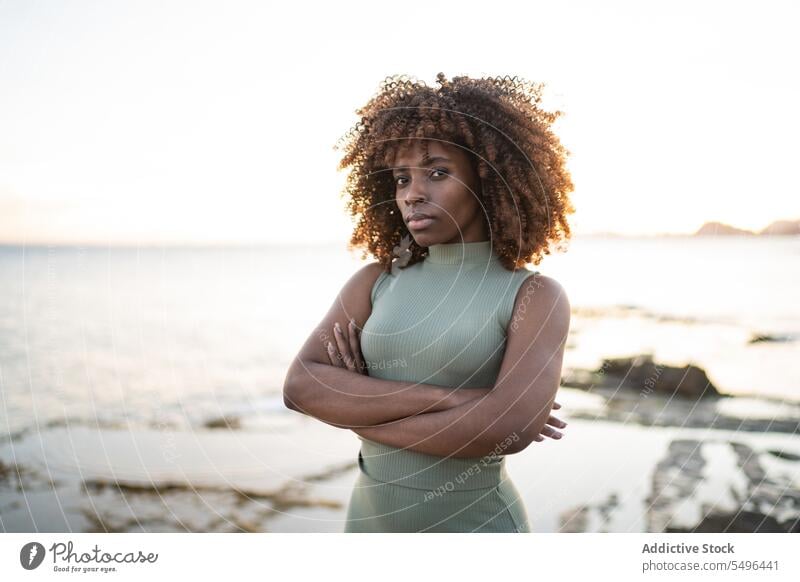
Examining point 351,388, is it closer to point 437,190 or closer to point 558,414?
point 437,190

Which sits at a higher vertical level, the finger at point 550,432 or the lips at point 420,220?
the lips at point 420,220

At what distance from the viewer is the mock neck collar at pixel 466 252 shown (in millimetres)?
1979

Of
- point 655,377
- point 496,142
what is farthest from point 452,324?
point 655,377

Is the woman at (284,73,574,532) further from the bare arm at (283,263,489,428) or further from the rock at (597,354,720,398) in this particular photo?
the rock at (597,354,720,398)

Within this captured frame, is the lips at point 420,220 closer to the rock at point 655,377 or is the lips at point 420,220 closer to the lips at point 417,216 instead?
the lips at point 417,216

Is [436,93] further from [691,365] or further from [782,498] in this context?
[691,365]

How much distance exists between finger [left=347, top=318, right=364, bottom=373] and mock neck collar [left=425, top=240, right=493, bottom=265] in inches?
12.2

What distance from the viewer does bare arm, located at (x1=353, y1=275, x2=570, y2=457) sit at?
A: 1.73 meters

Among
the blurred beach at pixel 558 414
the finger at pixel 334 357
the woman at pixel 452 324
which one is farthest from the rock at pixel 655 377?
the finger at pixel 334 357

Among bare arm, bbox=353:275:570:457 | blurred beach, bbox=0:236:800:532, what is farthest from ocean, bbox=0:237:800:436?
bare arm, bbox=353:275:570:457

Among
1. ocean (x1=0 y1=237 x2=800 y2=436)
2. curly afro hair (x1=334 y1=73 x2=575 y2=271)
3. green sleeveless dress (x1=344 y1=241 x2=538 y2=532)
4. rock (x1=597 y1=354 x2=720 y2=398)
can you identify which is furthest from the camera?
A: rock (x1=597 y1=354 x2=720 y2=398)

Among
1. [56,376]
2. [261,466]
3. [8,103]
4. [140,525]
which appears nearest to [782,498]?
[261,466]

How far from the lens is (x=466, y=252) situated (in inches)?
78.3
